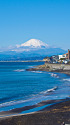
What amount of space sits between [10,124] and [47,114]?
411cm

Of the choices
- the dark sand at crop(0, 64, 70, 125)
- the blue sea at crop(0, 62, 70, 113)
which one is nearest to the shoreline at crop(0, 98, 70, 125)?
the dark sand at crop(0, 64, 70, 125)

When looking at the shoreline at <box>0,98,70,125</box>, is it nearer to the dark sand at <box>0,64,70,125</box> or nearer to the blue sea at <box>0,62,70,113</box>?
the dark sand at <box>0,64,70,125</box>

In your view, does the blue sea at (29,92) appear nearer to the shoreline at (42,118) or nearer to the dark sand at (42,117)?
the dark sand at (42,117)

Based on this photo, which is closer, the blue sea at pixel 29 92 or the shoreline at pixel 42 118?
the shoreline at pixel 42 118

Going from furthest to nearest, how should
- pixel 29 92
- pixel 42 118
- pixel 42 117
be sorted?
pixel 29 92, pixel 42 117, pixel 42 118

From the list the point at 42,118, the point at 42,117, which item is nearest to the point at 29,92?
the point at 42,117

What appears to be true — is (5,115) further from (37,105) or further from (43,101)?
(43,101)

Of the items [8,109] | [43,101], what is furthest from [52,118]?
[43,101]

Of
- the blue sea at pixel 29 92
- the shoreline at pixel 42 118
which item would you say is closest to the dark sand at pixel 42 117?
the shoreline at pixel 42 118

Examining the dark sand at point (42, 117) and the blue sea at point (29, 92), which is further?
the blue sea at point (29, 92)

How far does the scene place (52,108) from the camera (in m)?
26.4

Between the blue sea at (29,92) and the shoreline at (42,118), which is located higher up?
the blue sea at (29,92)

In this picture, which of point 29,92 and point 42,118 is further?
point 29,92

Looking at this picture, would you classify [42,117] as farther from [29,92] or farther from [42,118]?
[29,92]
